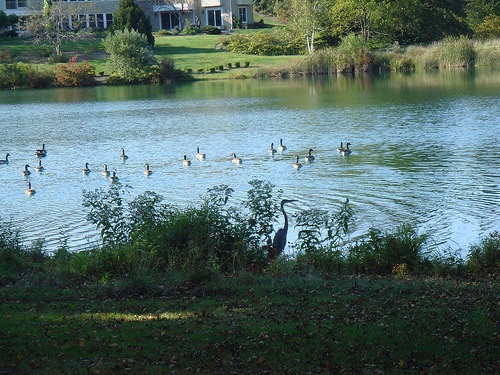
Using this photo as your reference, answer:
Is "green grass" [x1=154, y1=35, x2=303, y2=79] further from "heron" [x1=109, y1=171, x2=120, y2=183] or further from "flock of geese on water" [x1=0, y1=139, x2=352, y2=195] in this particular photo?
"heron" [x1=109, y1=171, x2=120, y2=183]

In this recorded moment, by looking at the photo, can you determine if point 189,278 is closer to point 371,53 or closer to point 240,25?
point 371,53

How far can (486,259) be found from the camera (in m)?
13.3

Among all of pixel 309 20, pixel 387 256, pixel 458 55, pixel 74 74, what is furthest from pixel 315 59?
pixel 387 256

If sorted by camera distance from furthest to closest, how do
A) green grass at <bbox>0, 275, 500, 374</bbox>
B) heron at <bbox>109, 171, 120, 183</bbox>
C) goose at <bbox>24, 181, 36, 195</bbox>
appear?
heron at <bbox>109, 171, 120, 183</bbox> → goose at <bbox>24, 181, 36, 195</bbox> → green grass at <bbox>0, 275, 500, 374</bbox>

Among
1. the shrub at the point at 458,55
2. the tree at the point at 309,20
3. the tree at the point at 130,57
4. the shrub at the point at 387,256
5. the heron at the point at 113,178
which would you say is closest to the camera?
the shrub at the point at 387,256

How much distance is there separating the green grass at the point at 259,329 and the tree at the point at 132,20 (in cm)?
7069

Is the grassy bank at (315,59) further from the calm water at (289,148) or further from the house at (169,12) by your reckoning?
the house at (169,12)

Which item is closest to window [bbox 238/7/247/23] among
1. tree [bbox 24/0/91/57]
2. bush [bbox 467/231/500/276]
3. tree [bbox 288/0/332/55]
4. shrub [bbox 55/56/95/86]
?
tree [bbox 288/0/332/55]

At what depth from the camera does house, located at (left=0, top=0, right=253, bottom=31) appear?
90562mm

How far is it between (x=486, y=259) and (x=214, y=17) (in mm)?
87440

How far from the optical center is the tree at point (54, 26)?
3174 inches

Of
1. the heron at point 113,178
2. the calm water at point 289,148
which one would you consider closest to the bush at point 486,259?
the calm water at point 289,148

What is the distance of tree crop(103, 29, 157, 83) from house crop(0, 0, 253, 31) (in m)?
20.4

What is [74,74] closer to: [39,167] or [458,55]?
[458,55]
